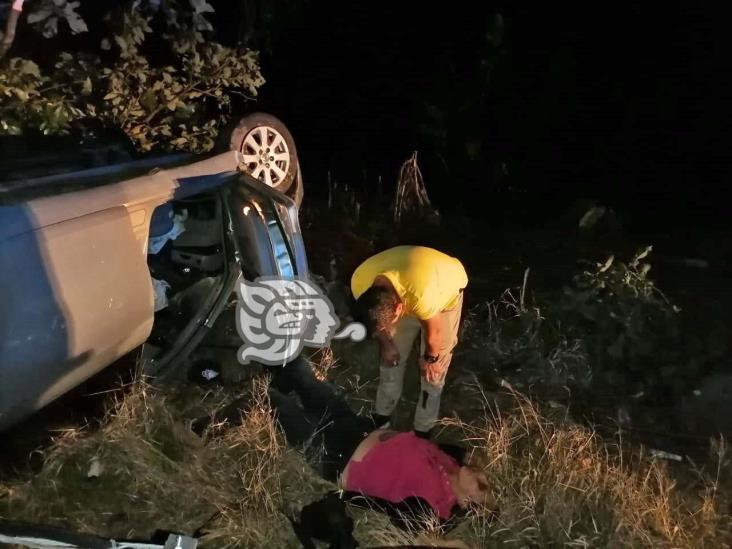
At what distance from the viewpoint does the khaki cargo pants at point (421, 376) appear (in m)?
3.98

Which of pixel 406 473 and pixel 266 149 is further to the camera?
pixel 266 149

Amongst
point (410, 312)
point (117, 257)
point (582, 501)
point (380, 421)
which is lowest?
point (380, 421)

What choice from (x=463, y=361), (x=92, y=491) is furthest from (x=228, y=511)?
(x=463, y=361)

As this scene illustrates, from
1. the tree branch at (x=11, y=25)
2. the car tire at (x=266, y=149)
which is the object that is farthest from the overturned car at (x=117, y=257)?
the tree branch at (x=11, y=25)

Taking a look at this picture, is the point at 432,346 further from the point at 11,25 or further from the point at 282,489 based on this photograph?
the point at 11,25

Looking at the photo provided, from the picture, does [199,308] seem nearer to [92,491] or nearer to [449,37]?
[92,491]

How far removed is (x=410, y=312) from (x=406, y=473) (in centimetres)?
86

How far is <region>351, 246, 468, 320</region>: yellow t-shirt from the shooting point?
3600mm

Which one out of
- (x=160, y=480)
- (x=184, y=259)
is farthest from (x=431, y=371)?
(x=184, y=259)

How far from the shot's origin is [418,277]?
3.60m

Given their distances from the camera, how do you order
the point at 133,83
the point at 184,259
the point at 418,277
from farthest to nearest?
1. the point at 133,83
2. the point at 184,259
3. the point at 418,277

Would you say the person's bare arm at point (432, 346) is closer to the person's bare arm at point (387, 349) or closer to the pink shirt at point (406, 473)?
the person's bare arm at point (387, 349)

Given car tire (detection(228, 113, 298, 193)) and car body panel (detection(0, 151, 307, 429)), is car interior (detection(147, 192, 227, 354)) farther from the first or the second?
car tire (detection(228, 113, 298, 193))

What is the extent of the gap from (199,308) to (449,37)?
6.36 meters
